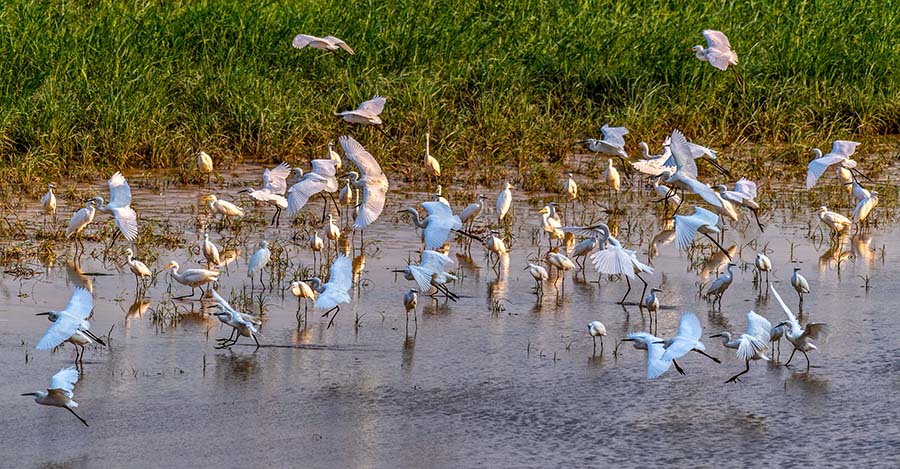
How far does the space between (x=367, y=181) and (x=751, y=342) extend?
3.68 metres

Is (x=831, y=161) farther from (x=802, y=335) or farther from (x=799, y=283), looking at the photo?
(x=802, y=335)

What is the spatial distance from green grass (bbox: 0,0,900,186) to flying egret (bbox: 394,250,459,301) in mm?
4115

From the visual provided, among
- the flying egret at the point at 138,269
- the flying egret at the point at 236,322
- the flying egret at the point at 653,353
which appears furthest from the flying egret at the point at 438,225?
the flying egret at the point at 653,353

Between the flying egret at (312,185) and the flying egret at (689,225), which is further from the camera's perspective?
the flying egret at (312,185)

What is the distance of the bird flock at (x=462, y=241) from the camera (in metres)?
7.34

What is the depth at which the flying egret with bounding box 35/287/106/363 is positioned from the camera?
22.5 feet

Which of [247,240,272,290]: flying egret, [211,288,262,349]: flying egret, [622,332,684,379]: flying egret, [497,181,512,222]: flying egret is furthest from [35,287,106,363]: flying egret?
[497,181,512,222]: flying egret

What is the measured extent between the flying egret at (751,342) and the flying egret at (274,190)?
13.7ft

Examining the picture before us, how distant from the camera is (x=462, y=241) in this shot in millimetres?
10664

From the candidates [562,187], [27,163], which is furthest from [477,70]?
[27,163]

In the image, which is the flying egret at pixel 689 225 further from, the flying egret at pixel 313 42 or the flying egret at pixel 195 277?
the flying egret at pixel 313 42

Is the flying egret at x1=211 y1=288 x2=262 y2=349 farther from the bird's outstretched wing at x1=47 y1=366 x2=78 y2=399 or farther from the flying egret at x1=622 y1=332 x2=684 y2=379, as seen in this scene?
the flying egret at x1=622 y1=332 x2=684 y2=379

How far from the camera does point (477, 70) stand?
48.3ft

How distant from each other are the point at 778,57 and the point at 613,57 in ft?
6.36
